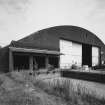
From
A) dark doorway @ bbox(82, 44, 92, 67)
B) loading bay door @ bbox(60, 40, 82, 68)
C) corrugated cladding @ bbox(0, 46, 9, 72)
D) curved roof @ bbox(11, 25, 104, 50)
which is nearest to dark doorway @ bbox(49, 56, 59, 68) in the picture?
loading bay door @ bbox(60, 40, 82, 68)

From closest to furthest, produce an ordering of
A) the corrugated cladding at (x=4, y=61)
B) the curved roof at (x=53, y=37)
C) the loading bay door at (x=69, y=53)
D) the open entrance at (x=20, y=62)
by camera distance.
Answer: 1. the corrugated cladding at (x=4, y=61)
2. the open entrance at (x=20, y=62)
3. the curved roof at (x=53, y=37)
4. the loading bay door at (x=69, y=53)

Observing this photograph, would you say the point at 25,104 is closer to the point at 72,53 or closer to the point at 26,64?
the point at 26,64

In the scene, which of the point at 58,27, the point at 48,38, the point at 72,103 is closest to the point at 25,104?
the point at 72,103

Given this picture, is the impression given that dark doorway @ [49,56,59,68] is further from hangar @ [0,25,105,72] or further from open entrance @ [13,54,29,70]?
open entrance @ [13,54,29,70]

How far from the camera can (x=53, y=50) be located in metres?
15.7

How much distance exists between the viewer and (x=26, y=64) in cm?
1380

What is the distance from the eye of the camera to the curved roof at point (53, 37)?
13.7 m

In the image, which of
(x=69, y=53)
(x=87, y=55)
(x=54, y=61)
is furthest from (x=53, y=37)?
(x=87, y=55)

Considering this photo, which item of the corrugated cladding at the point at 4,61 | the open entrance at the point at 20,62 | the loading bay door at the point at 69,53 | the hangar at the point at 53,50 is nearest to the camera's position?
the corrugated cladding at the point at 4,61

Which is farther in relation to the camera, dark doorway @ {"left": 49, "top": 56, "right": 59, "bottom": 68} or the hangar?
dark doorway @ {"left": 49, "top": 56, "right": 59, "bottom": 68}

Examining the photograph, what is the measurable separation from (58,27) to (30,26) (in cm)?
508

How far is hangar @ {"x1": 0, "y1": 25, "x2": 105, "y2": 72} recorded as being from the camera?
1245 cm

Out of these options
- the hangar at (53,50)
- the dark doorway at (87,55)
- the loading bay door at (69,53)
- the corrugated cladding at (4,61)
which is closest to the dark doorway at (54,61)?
the hangar at (53,50)

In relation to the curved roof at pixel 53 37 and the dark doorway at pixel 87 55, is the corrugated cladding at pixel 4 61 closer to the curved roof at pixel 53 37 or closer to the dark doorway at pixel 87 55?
the curved roof at pixel 53 37
